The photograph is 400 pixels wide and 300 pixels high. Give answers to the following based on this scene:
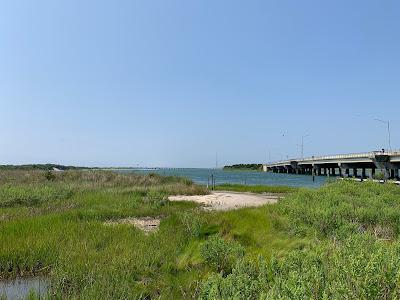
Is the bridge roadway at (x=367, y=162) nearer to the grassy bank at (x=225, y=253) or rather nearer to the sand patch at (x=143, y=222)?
the grassy bank at (x=225, y=253)

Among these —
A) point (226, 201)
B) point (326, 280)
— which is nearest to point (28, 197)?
point (226, 201)

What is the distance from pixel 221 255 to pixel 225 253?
0.12 m

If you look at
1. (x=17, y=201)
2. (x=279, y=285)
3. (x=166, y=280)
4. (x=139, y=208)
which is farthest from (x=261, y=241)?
(x=17, y=201)

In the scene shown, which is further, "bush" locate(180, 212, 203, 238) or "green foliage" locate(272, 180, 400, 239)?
"bush" locate(180, 212, 203, 238)

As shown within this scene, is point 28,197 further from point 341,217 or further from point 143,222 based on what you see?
point 341,217

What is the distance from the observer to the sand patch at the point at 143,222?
17.2 meters

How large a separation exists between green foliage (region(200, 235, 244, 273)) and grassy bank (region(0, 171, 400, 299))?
0.03m

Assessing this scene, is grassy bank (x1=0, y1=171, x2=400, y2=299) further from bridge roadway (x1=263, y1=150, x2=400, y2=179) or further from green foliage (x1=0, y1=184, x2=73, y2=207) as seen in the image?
bridge roadway (x1=263, y1=150, x2=400, y2=179)

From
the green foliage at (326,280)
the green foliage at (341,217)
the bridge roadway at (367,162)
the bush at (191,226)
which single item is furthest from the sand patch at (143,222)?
the bridge roadway at (367,162)

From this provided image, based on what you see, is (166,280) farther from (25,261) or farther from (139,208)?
(139,208)

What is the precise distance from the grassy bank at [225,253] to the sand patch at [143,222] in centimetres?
80

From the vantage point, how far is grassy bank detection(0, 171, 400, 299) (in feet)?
16.3

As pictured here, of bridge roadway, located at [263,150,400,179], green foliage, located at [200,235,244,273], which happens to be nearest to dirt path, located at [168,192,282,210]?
green foliage, located at [200,235,244,273]

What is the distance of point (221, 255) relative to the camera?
962 centimetres
